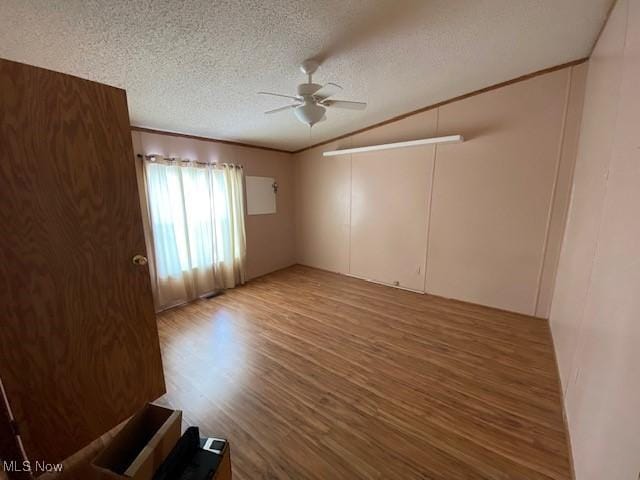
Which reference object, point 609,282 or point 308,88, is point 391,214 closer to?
point 308,88

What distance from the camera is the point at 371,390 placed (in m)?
1.86

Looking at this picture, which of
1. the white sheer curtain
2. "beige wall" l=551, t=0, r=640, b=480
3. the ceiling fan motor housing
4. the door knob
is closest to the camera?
"beige wall" l=551, t=0, r=640, b=480

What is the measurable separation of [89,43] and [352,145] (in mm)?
3379

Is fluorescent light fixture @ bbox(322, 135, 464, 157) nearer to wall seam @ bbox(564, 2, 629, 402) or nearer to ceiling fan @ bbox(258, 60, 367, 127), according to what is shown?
ceiling fan @ bbox(258, 60, 367, 127)

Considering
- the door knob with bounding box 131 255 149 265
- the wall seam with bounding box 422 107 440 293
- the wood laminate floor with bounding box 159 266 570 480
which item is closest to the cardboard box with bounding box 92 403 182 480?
the wood laminate floor with bounding box 159 266 570 480

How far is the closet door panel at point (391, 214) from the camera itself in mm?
3631

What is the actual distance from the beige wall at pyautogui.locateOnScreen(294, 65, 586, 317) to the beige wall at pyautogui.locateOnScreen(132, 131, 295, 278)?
1092 mm

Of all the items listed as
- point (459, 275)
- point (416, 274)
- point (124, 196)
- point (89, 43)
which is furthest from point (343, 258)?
point (89, 43)

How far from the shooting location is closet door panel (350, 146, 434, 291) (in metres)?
3.63

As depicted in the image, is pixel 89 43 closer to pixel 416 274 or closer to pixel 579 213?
pixel 579 213

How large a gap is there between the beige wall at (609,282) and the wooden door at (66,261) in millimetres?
2369

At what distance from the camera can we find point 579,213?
6.82 feet

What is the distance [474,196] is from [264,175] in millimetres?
3413

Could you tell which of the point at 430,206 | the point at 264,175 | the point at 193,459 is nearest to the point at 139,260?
the point at 193,459
